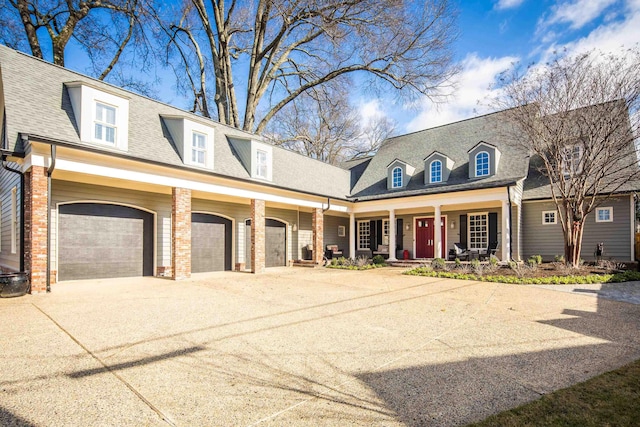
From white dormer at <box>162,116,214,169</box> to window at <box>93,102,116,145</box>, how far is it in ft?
6.92

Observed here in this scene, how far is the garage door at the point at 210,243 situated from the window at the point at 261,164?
251 cm

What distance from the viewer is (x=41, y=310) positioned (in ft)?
21.5

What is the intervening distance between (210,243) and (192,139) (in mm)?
4347

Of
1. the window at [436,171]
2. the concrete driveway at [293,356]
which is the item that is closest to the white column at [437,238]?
the window at [436,171]

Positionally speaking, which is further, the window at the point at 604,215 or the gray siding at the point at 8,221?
the window at the point at 604,215

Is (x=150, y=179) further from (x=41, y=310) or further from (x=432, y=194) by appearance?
(x=432, y=194)

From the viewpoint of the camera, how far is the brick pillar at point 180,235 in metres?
11.0

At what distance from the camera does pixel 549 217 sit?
52.4ft

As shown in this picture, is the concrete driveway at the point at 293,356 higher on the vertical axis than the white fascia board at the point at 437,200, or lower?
lower

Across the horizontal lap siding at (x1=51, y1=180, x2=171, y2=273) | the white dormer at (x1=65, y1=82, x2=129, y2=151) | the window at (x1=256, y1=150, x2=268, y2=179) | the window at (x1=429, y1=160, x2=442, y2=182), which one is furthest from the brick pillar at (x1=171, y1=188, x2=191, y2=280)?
the window at (x1=429, y1=160, x2=442, y2=182)

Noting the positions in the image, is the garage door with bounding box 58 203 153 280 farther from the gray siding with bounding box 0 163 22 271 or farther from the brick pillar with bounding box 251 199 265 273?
the brick pillar with bounding box 251 199 265 273

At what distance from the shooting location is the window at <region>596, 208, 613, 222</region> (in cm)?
1465

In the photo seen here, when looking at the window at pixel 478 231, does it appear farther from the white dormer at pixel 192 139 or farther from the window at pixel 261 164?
the white dormer at pixel 192 139

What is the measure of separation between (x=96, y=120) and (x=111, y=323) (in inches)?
270
